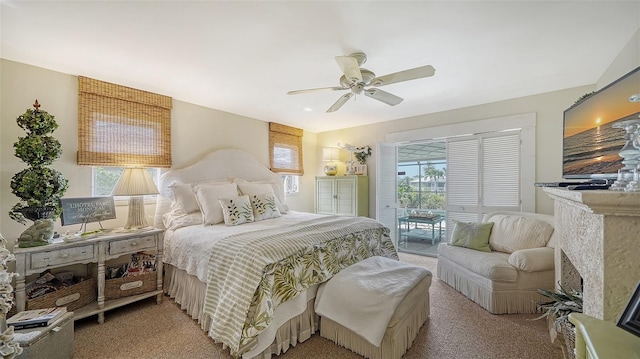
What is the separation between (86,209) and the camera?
91.0 inches

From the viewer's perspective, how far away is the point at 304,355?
180 centimetres

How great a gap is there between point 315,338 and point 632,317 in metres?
1.84

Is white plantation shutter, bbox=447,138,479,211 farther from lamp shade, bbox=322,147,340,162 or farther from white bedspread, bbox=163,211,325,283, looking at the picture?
white bedspread, bbox=163,211,325,283

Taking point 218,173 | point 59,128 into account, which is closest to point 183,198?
point 218,173

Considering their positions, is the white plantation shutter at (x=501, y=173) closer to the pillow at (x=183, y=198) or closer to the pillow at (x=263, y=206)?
the pillow at (x=263, y=206)

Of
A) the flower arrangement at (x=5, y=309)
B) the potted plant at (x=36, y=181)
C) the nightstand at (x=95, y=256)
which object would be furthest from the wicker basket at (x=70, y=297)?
the flower arrangement at (x=5, y=309)

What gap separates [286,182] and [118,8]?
12.1ft

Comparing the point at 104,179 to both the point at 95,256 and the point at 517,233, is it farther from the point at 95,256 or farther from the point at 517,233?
the point at 517,233

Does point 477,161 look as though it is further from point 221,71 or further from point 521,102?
point 221,71

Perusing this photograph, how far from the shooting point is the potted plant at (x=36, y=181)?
195 cm

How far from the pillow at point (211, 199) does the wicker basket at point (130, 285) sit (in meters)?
0.73

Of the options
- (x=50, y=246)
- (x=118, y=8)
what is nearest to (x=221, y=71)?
(x=118, y=8)

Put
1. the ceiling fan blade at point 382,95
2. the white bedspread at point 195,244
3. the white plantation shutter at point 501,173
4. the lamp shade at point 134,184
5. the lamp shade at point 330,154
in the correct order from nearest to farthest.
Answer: the white bedspread at point 195,244
the ceiling fan blade at point 382,95
the lamp shade at point 134,184
the white plantation shutter at point 501,173
the lamp shade at point 330,154

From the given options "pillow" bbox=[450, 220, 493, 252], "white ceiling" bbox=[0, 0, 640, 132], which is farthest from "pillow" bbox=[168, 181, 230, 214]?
"pillow" bbox=[450, 220, 493, 252]
